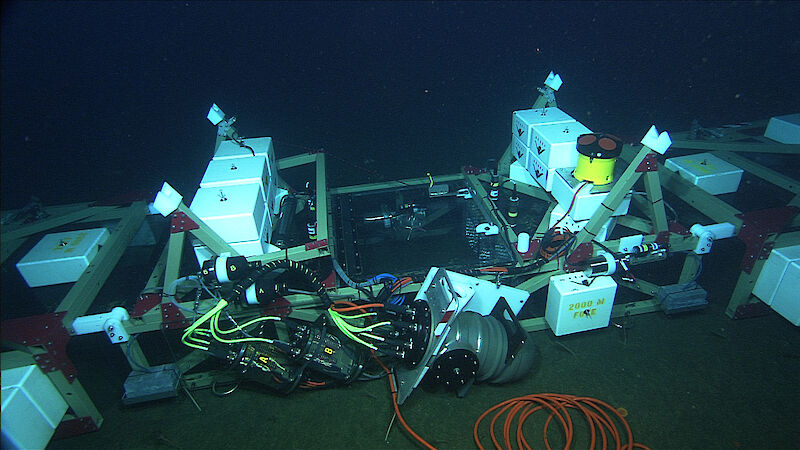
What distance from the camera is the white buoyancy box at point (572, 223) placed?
288cm

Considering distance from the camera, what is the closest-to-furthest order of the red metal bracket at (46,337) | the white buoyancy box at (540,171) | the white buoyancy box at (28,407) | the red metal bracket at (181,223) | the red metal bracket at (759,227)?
the white buoyancy box at (28,407) → the red metal bracket at (46,337) → the red metal bracket at (181,223) → the red metal bracket at (759,227) → the white buoyancy box at (540,171)

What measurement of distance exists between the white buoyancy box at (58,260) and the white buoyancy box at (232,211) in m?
0.91

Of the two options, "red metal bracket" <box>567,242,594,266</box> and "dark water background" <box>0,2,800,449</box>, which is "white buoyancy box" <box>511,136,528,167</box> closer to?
"dark water background" <box>0,2,800,449</box>

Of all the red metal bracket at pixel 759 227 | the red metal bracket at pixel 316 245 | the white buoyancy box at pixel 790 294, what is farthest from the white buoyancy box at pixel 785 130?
the red metal bracket at pixel 316 245

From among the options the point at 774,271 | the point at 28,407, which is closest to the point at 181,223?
the point at 28,407

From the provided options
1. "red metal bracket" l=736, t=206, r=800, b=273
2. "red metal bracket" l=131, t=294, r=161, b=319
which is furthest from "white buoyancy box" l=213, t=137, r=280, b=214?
"red metal bracket" l=736, t=206, r=800, b=273

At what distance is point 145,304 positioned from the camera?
8.01ft

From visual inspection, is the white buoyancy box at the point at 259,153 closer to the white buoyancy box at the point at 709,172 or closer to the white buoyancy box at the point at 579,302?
the white buoyancy box at the point at 579,302

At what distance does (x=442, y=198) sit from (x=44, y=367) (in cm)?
287

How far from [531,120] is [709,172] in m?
1.42

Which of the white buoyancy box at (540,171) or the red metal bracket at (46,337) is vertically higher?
the white buoyancy box at (540,171)

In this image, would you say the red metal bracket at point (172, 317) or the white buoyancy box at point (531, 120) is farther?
the white buoyancy box at point (531, 120)

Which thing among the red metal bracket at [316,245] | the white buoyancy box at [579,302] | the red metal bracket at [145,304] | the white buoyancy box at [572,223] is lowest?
the white buoyancy box at [579,302]

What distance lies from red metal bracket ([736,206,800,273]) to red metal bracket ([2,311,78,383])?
4037 mm
